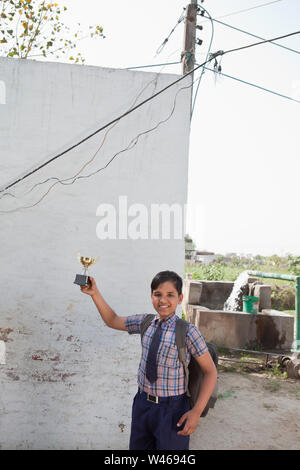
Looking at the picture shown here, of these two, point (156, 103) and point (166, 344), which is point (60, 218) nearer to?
point (156, 103)

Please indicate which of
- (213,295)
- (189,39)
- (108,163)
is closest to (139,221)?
(108,163)

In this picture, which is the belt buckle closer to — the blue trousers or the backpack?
the blue trousers

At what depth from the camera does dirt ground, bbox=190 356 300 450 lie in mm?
4117

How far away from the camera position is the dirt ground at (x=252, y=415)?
412cm

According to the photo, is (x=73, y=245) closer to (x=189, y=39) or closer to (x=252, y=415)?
(x=189, y=39)

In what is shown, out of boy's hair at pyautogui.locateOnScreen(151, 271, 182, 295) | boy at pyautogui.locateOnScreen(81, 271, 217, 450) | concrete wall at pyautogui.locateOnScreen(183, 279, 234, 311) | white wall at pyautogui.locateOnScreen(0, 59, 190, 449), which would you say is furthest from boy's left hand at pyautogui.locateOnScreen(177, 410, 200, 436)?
concrete wall at pyautogui.locateOnScreen(183, 279, 234, 311)

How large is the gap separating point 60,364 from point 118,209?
153cm

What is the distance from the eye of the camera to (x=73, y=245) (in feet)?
12.0

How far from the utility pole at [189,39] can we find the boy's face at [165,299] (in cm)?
297

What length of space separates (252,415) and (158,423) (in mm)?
3079

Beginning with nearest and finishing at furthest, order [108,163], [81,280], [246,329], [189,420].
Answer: [189,420] < [81,280] < [108,163] < [246,329]

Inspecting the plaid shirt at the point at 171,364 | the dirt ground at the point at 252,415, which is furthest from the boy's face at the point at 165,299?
the dirt ground at the point at 252,415

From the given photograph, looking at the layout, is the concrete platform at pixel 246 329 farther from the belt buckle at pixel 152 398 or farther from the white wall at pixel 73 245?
the belt buckle at pixel 152 398

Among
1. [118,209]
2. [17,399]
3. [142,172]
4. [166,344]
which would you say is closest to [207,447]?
[17,399]
